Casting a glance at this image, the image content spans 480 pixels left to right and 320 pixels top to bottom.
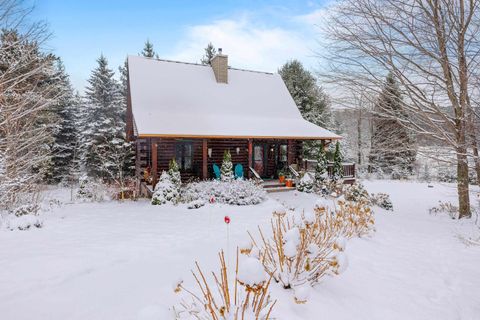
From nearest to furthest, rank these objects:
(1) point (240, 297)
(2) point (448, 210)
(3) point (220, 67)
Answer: (1) point (240, 297) → (2) point (448, 210) → (3) point (220, 67)

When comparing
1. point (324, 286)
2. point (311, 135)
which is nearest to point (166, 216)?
point (324, 286)

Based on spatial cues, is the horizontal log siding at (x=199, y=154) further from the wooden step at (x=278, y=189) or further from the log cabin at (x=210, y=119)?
the wooden step at (x=278, y=189)

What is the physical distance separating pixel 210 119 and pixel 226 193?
16.6ft

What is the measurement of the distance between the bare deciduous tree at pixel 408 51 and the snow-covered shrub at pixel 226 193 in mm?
5367

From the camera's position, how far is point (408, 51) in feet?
24.1

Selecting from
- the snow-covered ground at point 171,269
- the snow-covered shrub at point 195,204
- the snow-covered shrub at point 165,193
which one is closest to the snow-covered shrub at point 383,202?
the snow-covered ground at point 171,269

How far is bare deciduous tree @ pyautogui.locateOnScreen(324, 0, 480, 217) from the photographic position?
651 cm

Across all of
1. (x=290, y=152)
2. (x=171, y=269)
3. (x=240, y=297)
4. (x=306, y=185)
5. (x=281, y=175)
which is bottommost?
(x=171, y=269)

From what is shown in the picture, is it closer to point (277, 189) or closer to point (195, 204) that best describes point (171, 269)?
point (195, 204)

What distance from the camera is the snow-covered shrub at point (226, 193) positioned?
11.0 m

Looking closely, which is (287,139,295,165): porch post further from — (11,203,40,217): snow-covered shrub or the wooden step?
(11,203,40,217): snow-covered shrub

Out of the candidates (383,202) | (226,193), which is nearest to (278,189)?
(226,193)

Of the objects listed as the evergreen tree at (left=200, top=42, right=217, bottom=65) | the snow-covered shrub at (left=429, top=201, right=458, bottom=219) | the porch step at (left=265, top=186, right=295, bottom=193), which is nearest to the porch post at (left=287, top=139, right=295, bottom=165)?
the porch step at (left=265, top=186, right=295, bottom=193)

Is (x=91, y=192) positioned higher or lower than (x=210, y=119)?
lower
